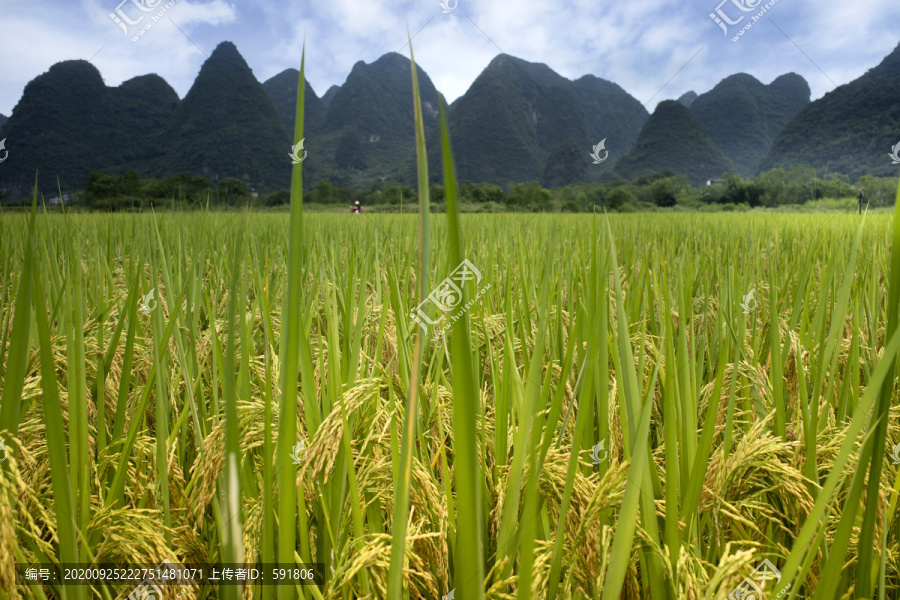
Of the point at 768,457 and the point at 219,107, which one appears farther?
the point at 219,107

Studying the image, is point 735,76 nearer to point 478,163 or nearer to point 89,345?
point 478,163

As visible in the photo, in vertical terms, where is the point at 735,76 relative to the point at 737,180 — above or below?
above

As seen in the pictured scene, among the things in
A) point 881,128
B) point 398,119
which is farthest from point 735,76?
point 398,119

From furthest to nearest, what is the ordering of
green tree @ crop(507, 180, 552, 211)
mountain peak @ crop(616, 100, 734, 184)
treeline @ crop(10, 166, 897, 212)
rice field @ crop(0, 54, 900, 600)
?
mountain peak @ crop(616, 100, 734, 184)
green tree @ crop(507, 180, 552, 211)
treeline @ crop(10, 166, 897, 212)
rice field @ crop(0, 54, 900, 600)

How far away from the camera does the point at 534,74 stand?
180 ft

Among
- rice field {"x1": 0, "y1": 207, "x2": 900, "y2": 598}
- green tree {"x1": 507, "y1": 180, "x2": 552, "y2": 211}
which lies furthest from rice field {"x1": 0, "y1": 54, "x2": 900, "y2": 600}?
green tree {"x1": 507, "y1": 180, "x2": 552, "y2": 211}

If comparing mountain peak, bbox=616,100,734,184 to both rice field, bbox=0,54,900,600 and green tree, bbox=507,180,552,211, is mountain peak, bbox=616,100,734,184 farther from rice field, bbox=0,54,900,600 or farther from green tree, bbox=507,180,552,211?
rice field, bbox=0,54,900,600

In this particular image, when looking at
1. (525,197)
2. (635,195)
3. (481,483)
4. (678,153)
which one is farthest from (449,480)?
(678,153)

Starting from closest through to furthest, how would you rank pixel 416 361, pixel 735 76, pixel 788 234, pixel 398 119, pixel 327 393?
1. pixel 416 361
2. pixel 327 393
3. pixel 788 234
4. pixel 398 119
5. pixel 735 76

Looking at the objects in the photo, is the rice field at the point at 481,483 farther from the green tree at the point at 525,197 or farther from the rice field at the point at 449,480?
the green tree at the point at 525,197

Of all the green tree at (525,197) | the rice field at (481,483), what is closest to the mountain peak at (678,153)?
the green tree at (525,197)

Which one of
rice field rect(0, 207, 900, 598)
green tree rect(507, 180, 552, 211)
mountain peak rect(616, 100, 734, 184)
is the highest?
mountain peak rect(616, 100, 734, 184)

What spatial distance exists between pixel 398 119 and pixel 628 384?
43.6 m

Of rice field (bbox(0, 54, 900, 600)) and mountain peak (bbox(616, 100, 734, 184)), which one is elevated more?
mountain peak (bbox(616, 100, 734, 184))
